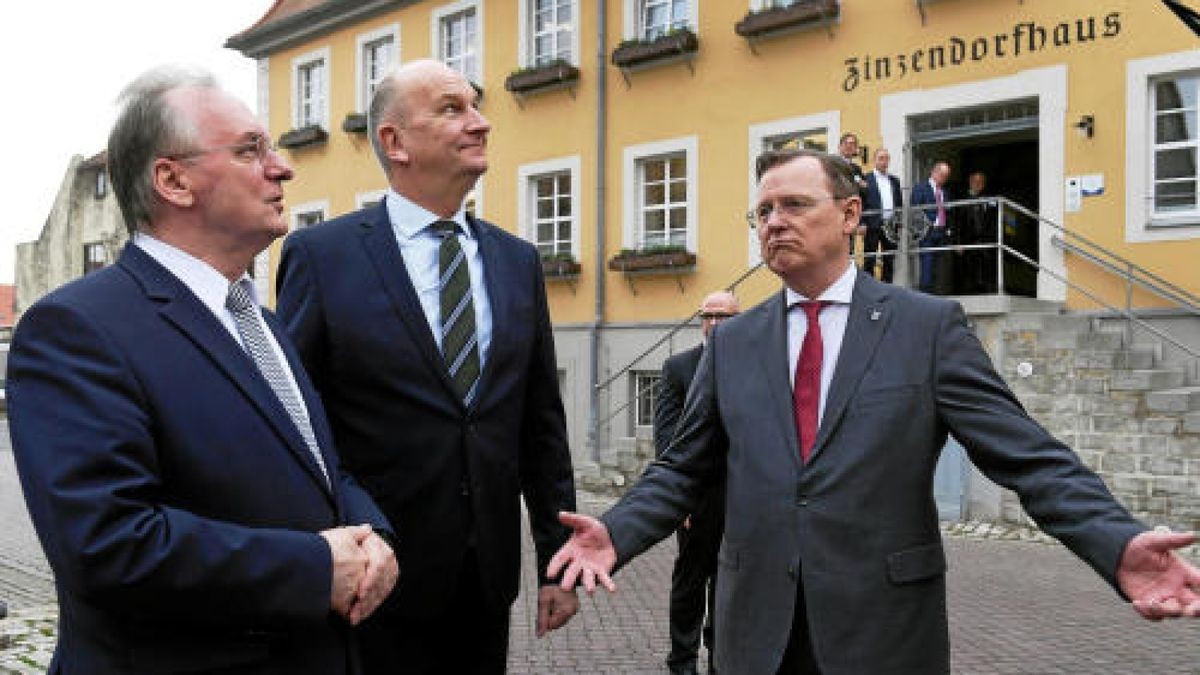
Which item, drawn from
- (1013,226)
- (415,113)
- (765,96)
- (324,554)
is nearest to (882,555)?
(324,554)

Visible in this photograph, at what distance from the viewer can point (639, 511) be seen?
3.38m

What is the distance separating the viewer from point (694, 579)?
6293mm

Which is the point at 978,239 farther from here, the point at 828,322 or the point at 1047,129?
the point at 828,322

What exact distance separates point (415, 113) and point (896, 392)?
5.04 ft

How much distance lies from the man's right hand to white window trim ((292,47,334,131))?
901 inches

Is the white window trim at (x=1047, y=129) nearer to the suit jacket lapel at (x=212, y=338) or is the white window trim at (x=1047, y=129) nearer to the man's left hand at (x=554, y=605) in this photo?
the man's left hand at (x=554, y=605)

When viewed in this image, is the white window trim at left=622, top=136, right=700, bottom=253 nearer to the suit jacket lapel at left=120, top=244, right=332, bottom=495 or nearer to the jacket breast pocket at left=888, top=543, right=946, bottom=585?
the jacket breast pocket at left=888, top=543, right=946, bottom=585

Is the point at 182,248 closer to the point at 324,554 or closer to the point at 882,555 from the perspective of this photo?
the point at 324,554

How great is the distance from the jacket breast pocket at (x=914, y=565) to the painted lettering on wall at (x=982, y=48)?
11.8 meters

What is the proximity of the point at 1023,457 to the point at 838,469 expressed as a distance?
0.45 m

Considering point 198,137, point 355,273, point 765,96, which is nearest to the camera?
point 198,137

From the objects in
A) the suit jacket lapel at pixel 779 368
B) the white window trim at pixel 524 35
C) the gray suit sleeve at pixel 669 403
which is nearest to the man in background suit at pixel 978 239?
the white window trim at pixel 524 35

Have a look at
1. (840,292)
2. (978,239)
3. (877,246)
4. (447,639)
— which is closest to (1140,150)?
(978,239)

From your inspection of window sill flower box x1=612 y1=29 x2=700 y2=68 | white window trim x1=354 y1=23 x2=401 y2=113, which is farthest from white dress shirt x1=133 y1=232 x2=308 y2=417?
white window trim x1=354 y1=23 x2=401 y2=113
